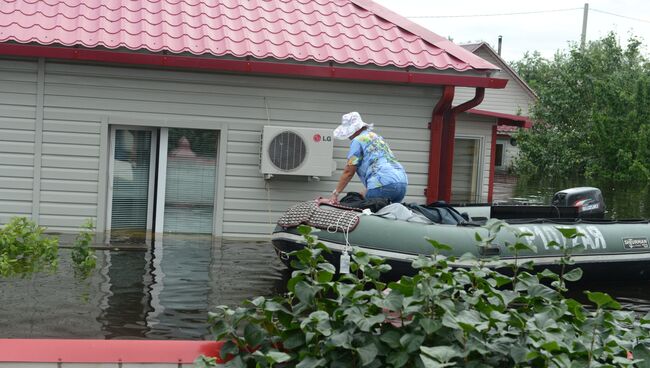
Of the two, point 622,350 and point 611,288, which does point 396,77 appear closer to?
point 611,288

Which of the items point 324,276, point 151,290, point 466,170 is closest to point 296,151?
point 151,290

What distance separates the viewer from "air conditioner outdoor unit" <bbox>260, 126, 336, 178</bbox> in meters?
11.5

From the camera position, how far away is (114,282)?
865 cm

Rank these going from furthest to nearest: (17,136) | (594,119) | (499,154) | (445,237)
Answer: (499,154)
(594,119)
(17,136)
(445,237)

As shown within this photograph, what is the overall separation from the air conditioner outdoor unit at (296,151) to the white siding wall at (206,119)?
332 millimetres

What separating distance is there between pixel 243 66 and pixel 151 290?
375 centimetres

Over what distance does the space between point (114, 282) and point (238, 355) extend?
5.14m

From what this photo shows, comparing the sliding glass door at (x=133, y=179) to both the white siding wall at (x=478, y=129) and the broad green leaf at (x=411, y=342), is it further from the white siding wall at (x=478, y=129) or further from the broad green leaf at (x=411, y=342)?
the white siding wall at (x=478, y=129)

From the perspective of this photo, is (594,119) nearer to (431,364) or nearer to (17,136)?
(17,136)

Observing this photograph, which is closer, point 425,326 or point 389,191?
point 425,326

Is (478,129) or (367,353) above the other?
(478,129)

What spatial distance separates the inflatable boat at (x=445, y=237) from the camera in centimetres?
872

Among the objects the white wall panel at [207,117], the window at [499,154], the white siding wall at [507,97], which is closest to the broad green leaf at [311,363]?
the white wall panel at [207,117]

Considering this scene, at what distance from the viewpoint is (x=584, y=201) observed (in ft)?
37.7
